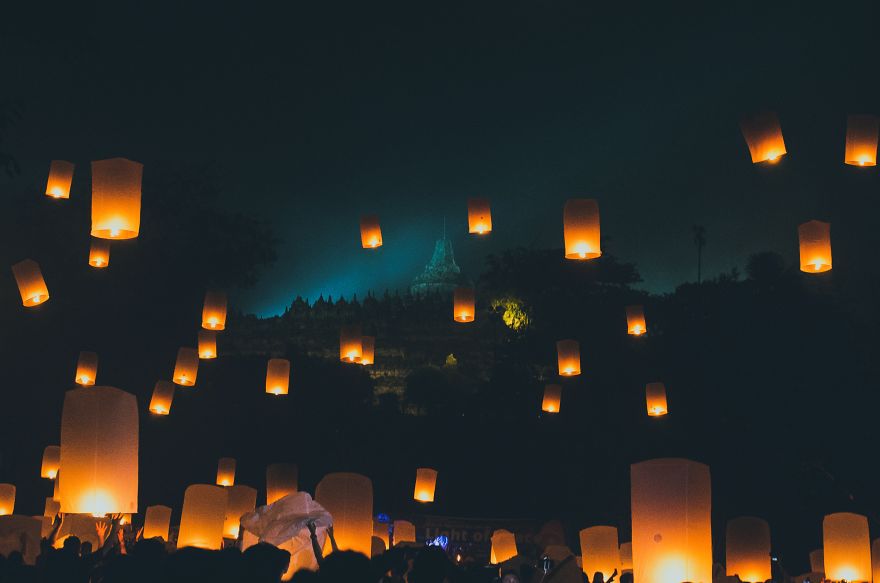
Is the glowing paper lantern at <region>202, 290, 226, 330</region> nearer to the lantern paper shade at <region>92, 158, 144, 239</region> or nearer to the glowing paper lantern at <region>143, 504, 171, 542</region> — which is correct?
the glowing paper lantern at <region>143, 504, 171, 542</region>

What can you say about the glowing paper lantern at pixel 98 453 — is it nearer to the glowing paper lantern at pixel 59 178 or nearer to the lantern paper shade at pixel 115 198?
the lantern paper shade at pixel 115 198

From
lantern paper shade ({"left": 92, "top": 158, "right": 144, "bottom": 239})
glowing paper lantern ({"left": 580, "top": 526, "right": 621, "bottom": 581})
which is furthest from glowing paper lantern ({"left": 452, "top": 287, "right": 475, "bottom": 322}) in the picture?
lantern paper shade ({"left": 92, "top": 158, "right": 144, "bottom": 239})

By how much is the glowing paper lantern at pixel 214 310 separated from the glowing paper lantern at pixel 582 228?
725 centimetres

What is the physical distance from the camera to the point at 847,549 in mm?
11914

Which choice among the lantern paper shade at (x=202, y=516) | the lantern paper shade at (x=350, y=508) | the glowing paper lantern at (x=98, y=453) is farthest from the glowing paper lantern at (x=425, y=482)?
the glowing paper lantern at (x=98, y=453)

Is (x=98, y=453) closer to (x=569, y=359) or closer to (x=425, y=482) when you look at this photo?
(x=569, y=359)

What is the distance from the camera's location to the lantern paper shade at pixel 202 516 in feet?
35.6

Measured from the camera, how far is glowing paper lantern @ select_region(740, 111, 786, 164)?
938 centimetres

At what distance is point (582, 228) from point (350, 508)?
3.38 meters

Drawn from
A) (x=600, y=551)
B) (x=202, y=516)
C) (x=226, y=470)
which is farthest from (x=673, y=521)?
(x=226, y=470)

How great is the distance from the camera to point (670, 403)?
22.7 meters

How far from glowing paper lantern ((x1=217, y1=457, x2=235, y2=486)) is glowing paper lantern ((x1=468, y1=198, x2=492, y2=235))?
1125 centimetres

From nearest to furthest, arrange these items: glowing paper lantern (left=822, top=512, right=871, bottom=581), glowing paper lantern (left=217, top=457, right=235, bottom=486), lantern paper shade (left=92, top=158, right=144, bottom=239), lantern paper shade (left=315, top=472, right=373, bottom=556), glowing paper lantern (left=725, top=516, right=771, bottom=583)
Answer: lantern paper shade (left=92, top=158, right=144, bottom=239) → lantern paper shade (left=315, top=472, right=373, bottom=556) → glowing paper lantern (left=822, top=512, right=871, bottom=581) → glowing paper lantern (left=725, top=516, right=771, bottom=583) → glowing paper lantern (left=217, top=457, right=235, bottom=486)

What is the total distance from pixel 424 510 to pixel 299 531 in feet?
53.6
